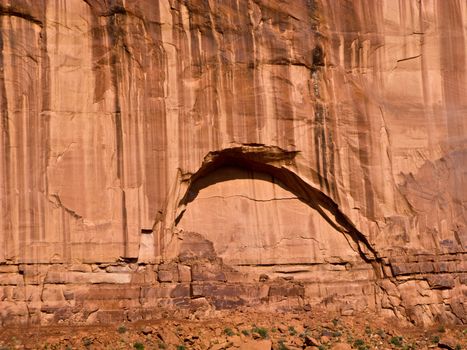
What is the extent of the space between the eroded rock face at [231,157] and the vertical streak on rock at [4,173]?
1.4 inches

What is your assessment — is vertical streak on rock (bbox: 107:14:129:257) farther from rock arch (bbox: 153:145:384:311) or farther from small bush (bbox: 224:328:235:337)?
small bush (bbox: 224:328:235:337)

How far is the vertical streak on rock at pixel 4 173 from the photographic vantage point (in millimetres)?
25188

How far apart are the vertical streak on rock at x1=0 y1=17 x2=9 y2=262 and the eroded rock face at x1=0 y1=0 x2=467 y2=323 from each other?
4cm

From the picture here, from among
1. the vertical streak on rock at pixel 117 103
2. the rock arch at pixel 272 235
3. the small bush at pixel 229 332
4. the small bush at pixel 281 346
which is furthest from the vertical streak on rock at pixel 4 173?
the small bush at pixel 281 346

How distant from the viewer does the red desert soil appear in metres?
24.1

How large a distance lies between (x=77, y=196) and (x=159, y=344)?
4.35 meters

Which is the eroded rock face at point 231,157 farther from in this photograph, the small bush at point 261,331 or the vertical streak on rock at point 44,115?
the small bush at point 261,331

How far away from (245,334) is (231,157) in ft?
16.9

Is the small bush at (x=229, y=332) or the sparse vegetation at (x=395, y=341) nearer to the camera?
the small bush at (x=229, y=332)

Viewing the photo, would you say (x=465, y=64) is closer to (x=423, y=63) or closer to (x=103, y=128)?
(x=423, y=63)

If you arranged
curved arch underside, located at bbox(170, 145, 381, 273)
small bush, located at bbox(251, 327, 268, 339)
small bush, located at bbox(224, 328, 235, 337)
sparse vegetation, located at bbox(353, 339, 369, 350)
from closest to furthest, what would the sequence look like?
small bush, located at bbox(224, 328, 235, 337), small bush, located at bbox(251, 327, 268, 339), sparse vegetation, located at bbox(353, 339, 369, 350), curved arch underside, located at bbox(170, 145, 381, 273)

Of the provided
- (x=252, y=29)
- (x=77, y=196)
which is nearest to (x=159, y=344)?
(x=77, y=196)

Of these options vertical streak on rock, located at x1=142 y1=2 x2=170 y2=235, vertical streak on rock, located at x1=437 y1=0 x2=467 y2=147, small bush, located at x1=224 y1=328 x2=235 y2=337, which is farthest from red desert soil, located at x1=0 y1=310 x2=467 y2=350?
vertical streak on rock, located at x1=437 y1=0 x2=467 y2=147

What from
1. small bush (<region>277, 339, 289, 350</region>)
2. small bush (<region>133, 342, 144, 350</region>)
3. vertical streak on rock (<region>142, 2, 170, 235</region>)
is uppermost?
vertical streak on rock (<region>142, 2, 170, 235</region>)
